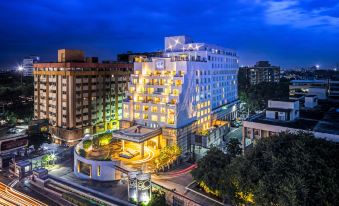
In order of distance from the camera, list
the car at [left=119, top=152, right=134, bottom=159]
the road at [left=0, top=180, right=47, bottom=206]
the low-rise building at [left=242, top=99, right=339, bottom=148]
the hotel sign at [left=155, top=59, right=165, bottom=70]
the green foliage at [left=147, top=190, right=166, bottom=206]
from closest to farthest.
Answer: the green foliage at [left=147, top=190, right=166, bottom=206]
the road at [left=0, top=180, right=47, bottom=206]
the low-rise building at [left=242, top=99, right=339, bottom=148]
the car at [left=119, top=152, right=134, bottom=159]
the hotel sign at [left=155, top=59, right=165, bottom=70]

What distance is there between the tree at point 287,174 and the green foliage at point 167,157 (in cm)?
1937

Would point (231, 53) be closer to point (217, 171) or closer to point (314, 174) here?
point (217, 171)

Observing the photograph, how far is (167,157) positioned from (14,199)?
2875cm

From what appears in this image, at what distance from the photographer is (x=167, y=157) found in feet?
184

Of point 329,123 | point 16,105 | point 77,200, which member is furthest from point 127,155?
point 16,105

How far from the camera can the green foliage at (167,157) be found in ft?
180

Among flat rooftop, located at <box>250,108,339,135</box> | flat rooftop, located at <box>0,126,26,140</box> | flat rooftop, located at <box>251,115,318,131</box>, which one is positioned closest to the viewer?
flat rooftop, located at <box>250,108,339,135</box>

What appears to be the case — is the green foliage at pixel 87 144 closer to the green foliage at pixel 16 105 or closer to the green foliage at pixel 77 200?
the green foliage at pixel 77 200

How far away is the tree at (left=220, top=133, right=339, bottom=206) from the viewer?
94.0 ft

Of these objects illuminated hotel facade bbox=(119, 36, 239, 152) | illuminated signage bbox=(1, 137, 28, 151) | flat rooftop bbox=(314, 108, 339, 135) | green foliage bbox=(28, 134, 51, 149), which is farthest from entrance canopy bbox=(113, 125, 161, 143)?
flat rooftop bbox=(314, 108, 339, 135)

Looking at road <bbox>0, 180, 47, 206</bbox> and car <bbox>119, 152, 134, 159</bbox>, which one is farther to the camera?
car <bbox>119, 152, 134, 159</bbox>

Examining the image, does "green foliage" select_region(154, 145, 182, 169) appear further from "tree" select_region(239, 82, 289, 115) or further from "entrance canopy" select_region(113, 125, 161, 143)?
"tree" select_region(239, 82, 289, 115)

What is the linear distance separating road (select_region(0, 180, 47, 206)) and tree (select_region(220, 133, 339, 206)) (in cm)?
3159

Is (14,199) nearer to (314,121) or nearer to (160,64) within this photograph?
(160,64)
